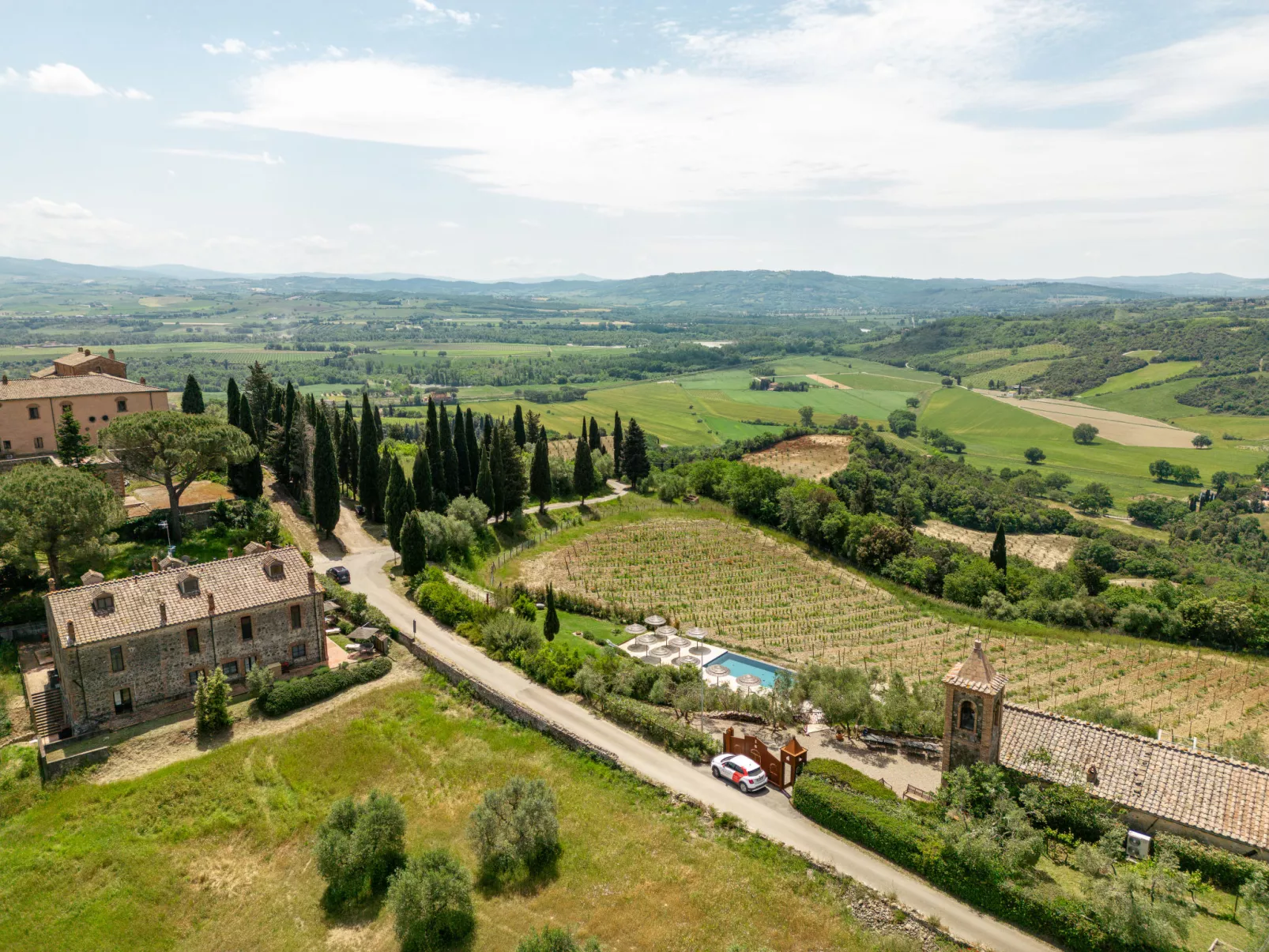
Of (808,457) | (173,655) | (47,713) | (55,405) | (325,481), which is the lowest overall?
(808,457)

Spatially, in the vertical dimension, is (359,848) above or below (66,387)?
below

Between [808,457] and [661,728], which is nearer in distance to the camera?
[661,728]

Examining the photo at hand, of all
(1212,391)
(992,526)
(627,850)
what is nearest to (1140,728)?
(627,850)

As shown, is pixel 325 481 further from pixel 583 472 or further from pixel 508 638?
pixel 583 472

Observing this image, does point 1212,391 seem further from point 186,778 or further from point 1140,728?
point 186,778

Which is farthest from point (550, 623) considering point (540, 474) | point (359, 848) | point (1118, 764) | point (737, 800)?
point (1118, 764)

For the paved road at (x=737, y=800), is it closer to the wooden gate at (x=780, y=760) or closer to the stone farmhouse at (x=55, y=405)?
the wooden gate at (x=780, y=760)

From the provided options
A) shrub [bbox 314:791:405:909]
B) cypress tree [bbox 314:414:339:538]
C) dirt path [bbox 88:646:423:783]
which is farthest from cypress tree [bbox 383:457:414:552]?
shrub [bbox 314:791:405:909]

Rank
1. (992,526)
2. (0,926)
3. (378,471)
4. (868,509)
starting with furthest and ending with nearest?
(992,526), (868,509), (378,471), (0,926)
